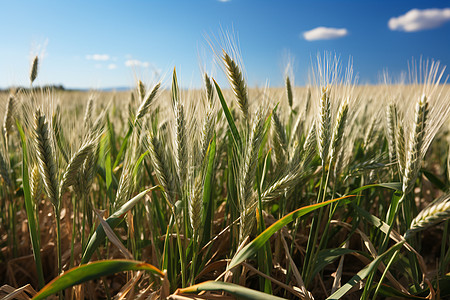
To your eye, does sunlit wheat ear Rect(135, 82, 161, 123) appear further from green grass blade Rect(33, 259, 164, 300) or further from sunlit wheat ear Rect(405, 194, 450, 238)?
sunlit wheat ear Rect(405, 194, 450, 238)

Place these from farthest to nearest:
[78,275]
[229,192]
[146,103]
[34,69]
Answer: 1. [34,69]
2. [146,103]
3. [229,192]
4. [78,275]

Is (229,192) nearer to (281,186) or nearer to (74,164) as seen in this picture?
(281,186)

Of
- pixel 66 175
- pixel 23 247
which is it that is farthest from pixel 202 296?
pixel 23 247

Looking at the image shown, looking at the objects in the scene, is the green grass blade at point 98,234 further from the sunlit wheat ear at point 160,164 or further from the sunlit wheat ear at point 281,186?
the sunlit wheat ear at point 281,186

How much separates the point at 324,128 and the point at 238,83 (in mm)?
339

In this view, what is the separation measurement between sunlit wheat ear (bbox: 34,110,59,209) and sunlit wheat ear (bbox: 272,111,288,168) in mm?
834

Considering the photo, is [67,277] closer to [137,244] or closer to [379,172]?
[137,244]

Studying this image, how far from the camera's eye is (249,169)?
0.99 m

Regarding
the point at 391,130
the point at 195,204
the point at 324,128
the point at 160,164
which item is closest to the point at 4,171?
the point at 160,164

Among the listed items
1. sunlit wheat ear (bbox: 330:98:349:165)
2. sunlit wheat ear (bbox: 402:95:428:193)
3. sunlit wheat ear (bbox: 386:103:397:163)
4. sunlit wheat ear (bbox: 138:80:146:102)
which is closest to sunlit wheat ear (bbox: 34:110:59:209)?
sunlit wheat ear (bbox: 138:80:146:102)

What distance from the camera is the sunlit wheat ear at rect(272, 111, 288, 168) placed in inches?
52.9

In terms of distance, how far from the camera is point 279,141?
1.38 meters

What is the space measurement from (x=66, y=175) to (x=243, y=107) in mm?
620

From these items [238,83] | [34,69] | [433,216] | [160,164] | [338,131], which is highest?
[34,69]
